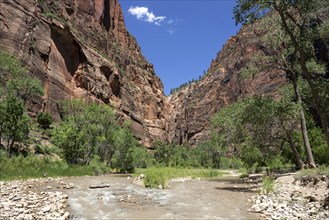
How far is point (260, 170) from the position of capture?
168 ft

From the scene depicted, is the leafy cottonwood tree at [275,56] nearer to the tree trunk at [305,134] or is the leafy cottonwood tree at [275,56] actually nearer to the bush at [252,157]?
the tree trunk at [305,134]

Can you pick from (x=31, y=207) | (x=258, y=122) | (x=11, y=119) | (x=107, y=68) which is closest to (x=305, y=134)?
(x=258, y=122)

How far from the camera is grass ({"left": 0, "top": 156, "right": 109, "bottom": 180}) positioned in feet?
86.3

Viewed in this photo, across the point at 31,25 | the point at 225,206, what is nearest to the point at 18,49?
the point at 31,25

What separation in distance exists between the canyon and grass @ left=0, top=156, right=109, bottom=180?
878 inches

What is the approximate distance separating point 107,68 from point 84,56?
467 inches

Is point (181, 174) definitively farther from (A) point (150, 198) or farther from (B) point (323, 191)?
(B) point (323, 191)

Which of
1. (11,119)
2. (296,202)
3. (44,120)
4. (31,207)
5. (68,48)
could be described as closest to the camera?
(31,207)

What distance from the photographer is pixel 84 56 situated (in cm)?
8781

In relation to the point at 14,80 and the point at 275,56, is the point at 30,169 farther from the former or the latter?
the point at 275,56

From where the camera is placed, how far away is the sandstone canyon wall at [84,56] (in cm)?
6384

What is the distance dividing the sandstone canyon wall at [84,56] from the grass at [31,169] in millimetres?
28147

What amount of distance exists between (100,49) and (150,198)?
98264 mm

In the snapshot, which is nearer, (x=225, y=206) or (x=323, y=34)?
(x=225, y=206)
